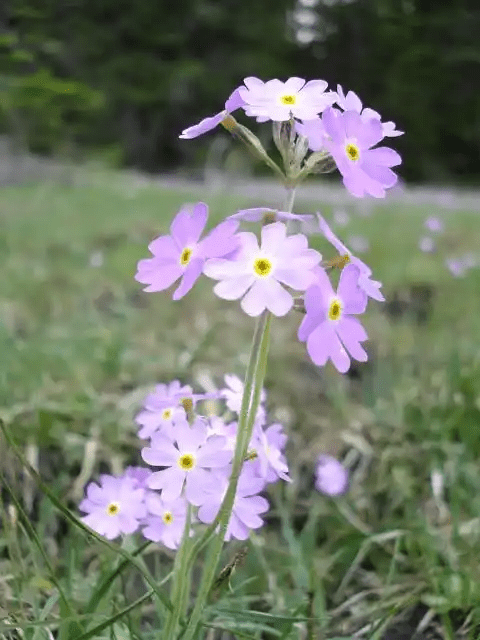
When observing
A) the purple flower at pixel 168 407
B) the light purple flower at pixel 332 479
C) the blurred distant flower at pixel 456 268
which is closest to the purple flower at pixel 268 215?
the purple flower at pixel 168 407

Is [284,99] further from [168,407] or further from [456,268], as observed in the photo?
[456,268]

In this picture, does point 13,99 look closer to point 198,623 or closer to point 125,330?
point 125,330

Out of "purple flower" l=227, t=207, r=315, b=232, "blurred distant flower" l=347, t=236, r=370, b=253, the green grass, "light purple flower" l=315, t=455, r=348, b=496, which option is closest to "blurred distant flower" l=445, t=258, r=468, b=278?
the green grass

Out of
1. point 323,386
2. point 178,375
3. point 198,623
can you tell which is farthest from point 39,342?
point 198,623

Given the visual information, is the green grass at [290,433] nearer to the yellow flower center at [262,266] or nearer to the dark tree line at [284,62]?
the yellow flower center at [262,266]

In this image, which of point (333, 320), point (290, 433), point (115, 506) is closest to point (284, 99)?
point (333, 320)
